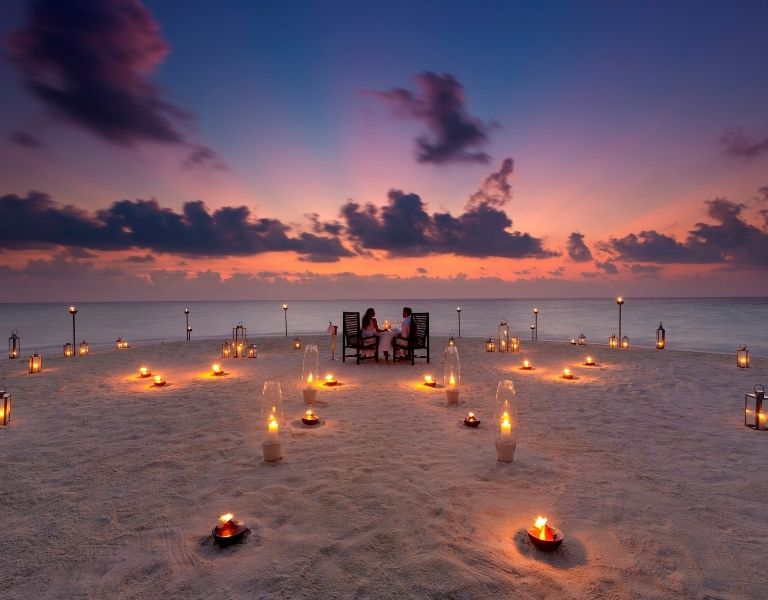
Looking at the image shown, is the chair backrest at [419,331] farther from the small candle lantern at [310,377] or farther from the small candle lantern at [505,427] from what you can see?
the small candle lantern at [505,427]

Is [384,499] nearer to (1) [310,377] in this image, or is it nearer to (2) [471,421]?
(2) [471,421]

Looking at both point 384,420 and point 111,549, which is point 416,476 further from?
point 111,549

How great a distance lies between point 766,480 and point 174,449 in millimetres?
7448

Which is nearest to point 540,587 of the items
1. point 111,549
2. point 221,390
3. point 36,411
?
point 111,549

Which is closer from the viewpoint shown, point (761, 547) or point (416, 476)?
point (761, 547)

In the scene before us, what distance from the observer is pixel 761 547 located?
3355 millimetres

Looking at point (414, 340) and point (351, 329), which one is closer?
point (414, 340)

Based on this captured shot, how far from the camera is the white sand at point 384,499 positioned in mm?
2996

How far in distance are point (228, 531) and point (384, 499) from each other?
1.52 m

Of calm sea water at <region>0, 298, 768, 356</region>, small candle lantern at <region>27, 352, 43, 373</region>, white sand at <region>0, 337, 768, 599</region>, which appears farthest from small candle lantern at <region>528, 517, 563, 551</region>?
calm sea water at <region>0, 298, 768, 356</region>

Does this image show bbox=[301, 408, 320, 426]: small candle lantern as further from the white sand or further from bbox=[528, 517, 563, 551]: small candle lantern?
bbox=[528, 517, 563, 551]: small candle lantern

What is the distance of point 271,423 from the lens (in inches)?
197

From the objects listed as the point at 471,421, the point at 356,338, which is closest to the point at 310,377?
the point at 471,421

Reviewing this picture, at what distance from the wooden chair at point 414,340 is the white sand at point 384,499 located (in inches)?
169
